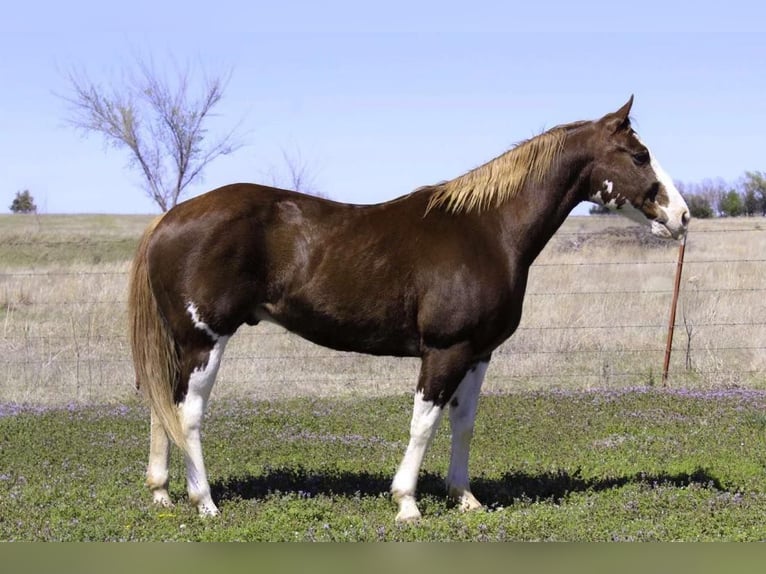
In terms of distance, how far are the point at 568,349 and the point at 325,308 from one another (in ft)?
24.7

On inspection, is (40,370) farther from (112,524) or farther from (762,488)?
(762,488)

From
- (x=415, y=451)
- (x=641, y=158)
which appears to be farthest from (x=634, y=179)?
(x=415, y=451)

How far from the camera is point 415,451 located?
18.5ft

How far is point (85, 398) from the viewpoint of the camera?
35.6ft

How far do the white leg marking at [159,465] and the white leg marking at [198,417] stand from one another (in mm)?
257

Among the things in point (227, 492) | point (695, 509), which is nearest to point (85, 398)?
point (227, 492)

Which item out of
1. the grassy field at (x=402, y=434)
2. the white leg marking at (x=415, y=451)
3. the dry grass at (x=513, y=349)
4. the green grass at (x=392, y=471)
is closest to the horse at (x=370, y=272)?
the white leg marking at (x=415, y=451)

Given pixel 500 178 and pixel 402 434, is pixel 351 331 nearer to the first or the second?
pixel 500 178

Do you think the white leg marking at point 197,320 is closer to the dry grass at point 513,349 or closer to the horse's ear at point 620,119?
the horse's ear at point 620,119

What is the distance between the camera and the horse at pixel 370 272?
550cm

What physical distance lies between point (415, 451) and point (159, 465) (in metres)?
1.70

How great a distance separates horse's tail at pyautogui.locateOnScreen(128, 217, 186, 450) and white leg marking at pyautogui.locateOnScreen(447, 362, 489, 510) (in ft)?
5.97

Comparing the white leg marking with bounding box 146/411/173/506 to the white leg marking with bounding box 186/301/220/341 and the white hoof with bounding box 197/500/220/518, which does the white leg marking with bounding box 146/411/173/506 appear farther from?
the white leg marking with bounding box 186/301/220/341

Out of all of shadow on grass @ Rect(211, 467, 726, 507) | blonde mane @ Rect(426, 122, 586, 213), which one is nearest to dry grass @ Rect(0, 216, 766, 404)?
shadow on grass @ Rect(211, 467, 726, 507)
